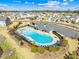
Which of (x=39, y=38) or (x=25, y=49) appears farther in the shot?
(x=39, y=38)

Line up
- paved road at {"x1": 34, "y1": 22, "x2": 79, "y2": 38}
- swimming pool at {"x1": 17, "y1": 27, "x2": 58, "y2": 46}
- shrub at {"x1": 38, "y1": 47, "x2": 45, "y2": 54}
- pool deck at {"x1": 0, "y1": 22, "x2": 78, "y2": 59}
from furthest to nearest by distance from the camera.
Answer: paved road at {"x1": 34, "y1": 22, "x2": 79, "y2": 38} < swimming pool at {"x1": 17, "y1": 27, "x2": 58, "y2": 46} < shrub at {"x1": 38, "y1": 47, "x2": 45, "y2": 54} < pool deck at {"x1": 0, "y1": 22, "x2": 78, "y2": 59}

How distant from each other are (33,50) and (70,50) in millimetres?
6096

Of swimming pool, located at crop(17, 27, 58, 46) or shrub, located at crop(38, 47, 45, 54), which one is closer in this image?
shrub, located at crop(38, 47, 45, 54)

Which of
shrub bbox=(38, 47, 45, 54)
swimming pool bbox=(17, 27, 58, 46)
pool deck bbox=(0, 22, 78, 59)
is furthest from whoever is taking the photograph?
swimming pool bbox=(17, 27, 58, 46)

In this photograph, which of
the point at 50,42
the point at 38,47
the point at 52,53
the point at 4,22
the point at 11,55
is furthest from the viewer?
the point at 4,22

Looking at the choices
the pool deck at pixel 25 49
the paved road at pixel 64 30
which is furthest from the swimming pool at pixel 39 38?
the paved road at pixel 64 30

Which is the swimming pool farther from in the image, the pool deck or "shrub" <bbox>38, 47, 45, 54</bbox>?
the pool deck

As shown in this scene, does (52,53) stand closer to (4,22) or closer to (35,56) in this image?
(35,56)

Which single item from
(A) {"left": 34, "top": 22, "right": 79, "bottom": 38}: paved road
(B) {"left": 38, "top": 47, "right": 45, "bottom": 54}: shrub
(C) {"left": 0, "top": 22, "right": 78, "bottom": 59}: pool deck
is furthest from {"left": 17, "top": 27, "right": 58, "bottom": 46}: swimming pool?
(A) {"left": 34, "top": 22, "right": 79, "bottom": 38}: paved road

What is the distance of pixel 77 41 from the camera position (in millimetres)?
31797

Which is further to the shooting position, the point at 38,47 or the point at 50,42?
the point at 50,42

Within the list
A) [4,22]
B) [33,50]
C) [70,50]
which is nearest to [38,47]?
[33,50]

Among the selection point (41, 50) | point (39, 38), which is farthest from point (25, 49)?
point (39, 38)

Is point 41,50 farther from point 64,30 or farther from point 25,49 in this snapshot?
point 64,30
